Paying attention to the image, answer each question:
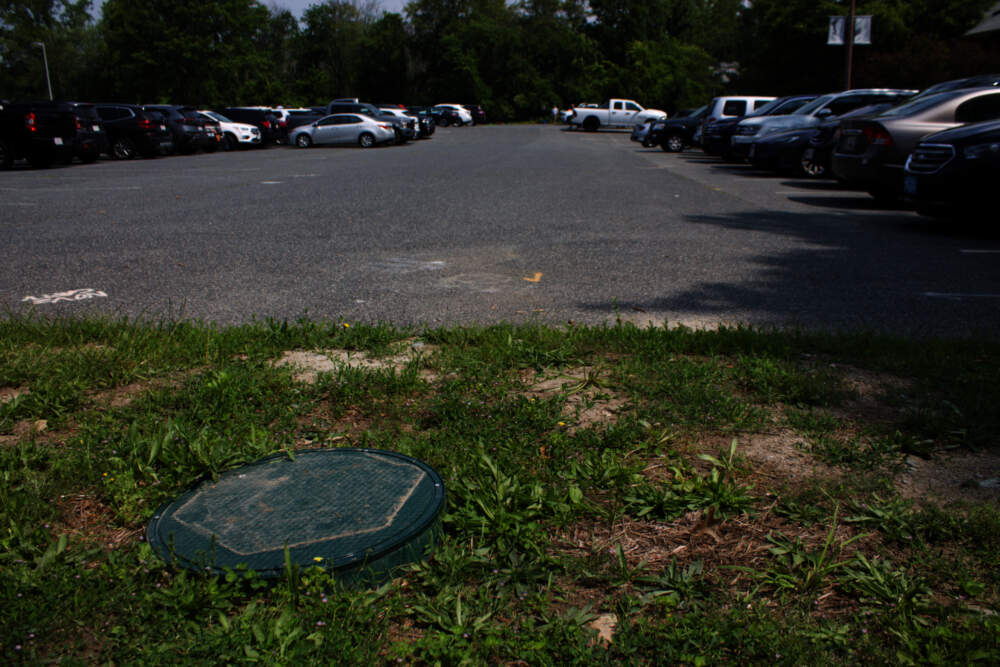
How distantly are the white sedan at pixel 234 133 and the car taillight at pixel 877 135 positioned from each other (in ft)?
75.8

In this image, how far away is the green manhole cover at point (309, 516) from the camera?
Answer: 2201 millimetres

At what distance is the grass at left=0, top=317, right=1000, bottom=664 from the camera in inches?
76.5

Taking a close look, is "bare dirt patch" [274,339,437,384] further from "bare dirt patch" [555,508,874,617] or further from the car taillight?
the car taillight

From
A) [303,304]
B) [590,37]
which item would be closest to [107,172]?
[303,304]

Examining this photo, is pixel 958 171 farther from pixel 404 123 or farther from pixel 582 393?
pixel 404 123

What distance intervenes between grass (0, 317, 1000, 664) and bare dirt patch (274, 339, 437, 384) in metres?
0.05

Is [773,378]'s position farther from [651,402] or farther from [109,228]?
[109,228]

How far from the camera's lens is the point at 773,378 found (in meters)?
3.50

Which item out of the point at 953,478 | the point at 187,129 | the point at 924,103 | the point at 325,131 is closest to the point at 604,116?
the point at 325,131

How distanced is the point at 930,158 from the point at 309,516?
835cm

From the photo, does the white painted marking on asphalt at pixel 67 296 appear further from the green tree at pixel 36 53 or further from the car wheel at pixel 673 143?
the green tree at pixel 36 53

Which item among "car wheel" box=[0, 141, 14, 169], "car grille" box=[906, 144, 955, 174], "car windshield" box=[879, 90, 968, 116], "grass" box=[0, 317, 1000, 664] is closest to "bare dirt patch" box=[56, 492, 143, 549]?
"grass" box=[0, 317, 1000, 664]

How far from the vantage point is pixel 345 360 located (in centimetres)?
389

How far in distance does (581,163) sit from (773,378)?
1650cm
